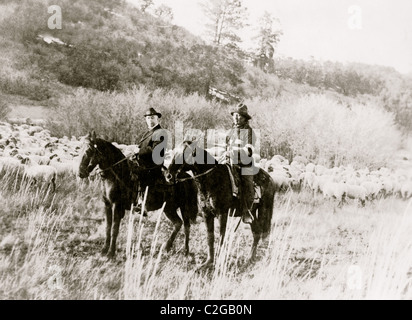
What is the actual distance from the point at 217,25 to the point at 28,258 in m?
3.85

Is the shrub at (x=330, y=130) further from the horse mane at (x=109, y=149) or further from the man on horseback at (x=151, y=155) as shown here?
the horse mane at (x=109, y=149)

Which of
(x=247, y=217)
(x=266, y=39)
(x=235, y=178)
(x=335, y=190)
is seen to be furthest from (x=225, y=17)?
(x=335, y=190)

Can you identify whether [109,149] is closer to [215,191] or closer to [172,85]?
[215,191]

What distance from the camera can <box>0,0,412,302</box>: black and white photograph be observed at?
4.00m

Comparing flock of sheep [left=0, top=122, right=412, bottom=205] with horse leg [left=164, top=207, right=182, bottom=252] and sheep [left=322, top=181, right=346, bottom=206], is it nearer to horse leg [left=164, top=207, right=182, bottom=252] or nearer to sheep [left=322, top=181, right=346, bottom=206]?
sheep [left=322, top=181, right=346, bottom=206]

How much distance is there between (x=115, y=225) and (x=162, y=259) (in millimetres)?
671

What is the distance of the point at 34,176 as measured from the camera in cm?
467

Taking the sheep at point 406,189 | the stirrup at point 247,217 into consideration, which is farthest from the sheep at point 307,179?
the stirrup at point 247,217

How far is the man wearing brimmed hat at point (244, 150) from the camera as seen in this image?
4.39 metres

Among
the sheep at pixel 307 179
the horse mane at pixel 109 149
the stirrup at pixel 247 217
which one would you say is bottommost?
the stirrup at pixel 247 217

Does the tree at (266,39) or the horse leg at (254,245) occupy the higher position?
the tree at (266,39)

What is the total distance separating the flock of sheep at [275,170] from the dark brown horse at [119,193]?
0.28m
